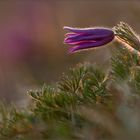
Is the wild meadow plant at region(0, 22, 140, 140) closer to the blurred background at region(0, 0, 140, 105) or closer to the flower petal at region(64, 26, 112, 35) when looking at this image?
the flower petal at region(64, 26, 112, 35)

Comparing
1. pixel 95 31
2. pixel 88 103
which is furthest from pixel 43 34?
pixel 88 103

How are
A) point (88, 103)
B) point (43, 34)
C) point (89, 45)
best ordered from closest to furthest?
point (88, 103)
point (89, 45)
point (43, 34)

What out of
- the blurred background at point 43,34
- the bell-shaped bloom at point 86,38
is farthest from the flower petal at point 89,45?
the blurred background at point 43,34

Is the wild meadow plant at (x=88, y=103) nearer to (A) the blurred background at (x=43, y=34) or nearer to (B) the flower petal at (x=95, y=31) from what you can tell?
(B) the flower petal at (x=95, y=31)

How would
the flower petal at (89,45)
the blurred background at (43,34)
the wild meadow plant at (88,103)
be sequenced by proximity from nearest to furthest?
1. the wild meadow plant at (88,103)
2. the flower petal at (89,45)
3. the blurred background at (43,34)

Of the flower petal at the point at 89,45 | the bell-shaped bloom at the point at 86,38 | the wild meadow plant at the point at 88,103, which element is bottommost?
the wild meadow plant at the point at 88,103

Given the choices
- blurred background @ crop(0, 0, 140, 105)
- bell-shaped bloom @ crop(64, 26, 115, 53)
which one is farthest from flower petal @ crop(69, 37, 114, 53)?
blurred background @ crop(0, 0, 140, 105)

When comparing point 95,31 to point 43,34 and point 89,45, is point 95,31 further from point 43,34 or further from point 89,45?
point 43,34
